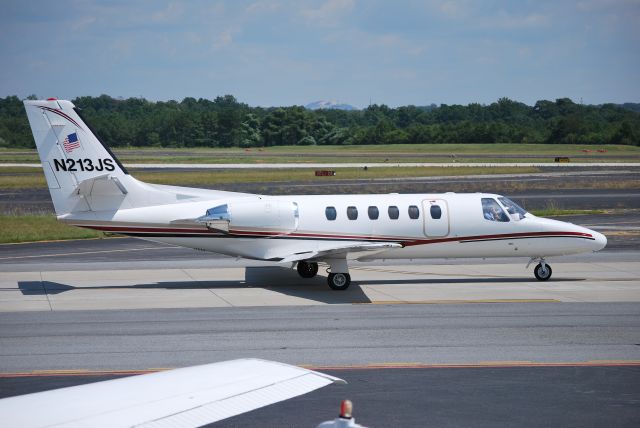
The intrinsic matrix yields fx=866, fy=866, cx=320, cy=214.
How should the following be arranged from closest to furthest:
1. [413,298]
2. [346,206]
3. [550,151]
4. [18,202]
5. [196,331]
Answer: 1. [196,331]
2. [413,298]
3. [346,206]
4. [18,202]
5. [550,151]

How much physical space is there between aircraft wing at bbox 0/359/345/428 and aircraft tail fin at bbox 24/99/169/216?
16.8 meters

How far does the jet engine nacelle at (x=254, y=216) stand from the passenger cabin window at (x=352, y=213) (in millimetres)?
1527

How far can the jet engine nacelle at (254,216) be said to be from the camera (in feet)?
80.5

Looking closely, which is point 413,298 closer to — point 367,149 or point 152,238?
point 152,238

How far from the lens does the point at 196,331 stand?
19438 millimetres

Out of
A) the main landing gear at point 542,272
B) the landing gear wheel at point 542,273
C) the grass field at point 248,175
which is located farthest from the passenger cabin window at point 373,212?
the grass field at point 248,175

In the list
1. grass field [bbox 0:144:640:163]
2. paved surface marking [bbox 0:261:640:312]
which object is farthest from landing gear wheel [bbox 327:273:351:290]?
grass field [bbox 0:144:640:163]

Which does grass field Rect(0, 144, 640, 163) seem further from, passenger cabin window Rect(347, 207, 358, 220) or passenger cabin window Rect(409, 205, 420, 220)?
passenger cabin window Rect(409, 205, 420, 220)

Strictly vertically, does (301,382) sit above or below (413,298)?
above

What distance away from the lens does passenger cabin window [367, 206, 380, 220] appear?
83.0 feet

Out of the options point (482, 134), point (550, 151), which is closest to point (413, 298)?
point (550, 151)

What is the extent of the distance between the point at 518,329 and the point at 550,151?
113608 millimetres

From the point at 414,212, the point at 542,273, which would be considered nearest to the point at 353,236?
the point at 414,212

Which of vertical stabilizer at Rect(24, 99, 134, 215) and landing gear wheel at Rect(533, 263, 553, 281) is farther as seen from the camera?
landing gear wheel at Rect(533, 263, 553, 281)
